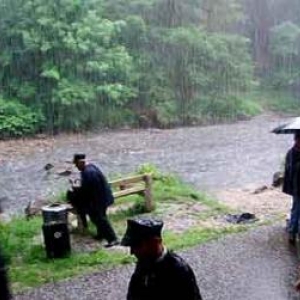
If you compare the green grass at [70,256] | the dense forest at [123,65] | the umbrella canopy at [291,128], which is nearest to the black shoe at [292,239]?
the green grass at [70,256]

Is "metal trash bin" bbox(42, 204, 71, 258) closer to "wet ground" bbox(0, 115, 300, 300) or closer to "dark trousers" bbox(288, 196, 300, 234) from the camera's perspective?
"wet ground" bbox(0, 115, 300, 300)

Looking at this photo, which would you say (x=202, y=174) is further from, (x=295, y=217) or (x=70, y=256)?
(x=70, y=256)

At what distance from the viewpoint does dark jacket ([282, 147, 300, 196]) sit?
24.0ft

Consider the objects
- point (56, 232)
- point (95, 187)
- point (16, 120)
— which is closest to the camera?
point (56, 232)

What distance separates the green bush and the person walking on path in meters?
21.1

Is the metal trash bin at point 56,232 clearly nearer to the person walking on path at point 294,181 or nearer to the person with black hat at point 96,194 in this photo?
the person with black hat at point 96,194

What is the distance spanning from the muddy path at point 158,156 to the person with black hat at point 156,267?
10.6 m

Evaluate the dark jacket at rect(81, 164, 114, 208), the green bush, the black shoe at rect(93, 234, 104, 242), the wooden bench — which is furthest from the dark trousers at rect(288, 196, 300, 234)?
the green bush

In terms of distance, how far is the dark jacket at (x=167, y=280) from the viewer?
3340 mm

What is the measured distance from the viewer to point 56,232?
747 cm

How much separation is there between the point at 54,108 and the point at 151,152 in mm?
8364

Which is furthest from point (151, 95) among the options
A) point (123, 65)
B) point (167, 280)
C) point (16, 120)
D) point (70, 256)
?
point (167, 280)

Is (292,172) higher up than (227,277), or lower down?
higher up

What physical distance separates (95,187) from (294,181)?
2585 mm
